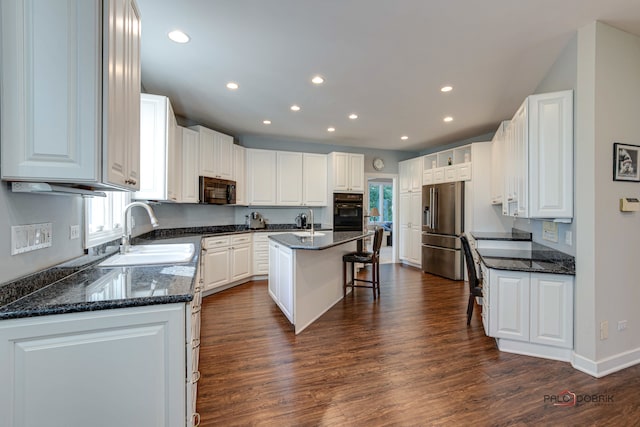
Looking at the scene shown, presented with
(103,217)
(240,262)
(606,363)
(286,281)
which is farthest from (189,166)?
(606,363)

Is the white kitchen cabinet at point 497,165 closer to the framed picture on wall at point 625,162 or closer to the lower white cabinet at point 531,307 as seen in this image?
the framed picture on wall at point 625,162

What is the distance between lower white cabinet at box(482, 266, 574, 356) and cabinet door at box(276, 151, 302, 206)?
371 centimetres

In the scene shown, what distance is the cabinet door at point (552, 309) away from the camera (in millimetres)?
2410

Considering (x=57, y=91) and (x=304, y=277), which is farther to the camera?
(x=304, y=277)

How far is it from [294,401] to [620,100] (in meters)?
3.34

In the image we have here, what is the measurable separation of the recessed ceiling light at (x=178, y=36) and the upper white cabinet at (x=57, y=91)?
3.95ft

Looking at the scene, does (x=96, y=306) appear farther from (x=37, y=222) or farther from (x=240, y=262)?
(x=240, y=262)

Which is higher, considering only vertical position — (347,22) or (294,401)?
(347,22)

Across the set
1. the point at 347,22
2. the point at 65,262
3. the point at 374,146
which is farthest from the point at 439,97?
the point at 65,262

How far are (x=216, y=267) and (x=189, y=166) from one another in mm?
1502

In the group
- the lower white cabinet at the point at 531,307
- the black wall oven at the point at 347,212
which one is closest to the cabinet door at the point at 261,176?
the black wall oven at the point at 347,212

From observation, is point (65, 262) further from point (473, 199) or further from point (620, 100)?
point (473, 199)

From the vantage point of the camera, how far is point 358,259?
13.1 feet

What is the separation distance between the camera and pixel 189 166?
13.7ft
